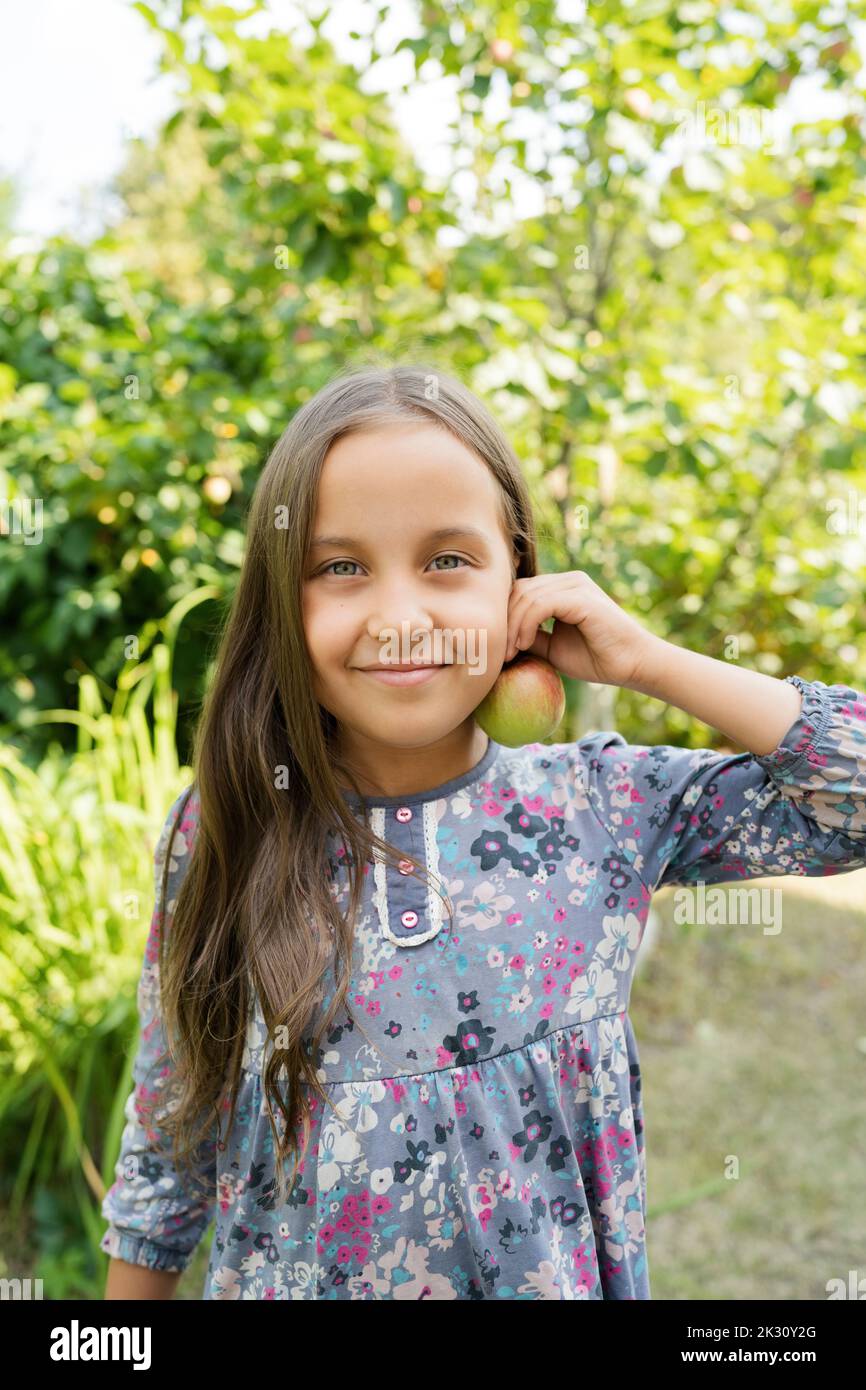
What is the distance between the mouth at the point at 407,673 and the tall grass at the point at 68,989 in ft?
5.60

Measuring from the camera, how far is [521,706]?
129 cm

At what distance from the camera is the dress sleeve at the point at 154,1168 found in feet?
4.70

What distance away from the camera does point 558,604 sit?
4.28ft

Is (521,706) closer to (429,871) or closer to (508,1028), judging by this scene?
(429,871)

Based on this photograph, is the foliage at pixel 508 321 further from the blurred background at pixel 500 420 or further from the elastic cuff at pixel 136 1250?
the elastic cuff at pixel 136 1250

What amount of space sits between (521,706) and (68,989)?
6.36 ft

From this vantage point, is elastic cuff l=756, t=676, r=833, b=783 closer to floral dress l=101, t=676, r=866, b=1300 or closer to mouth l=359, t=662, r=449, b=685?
floral dress l=101, t=676, r=866, b=1300

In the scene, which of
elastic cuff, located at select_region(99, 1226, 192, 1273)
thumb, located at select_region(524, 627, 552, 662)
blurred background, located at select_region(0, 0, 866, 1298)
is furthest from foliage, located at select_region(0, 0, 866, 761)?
elastic cuff, located at select_region(99, 1226, 192, 1273)

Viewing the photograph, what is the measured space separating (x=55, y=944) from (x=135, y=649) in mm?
882

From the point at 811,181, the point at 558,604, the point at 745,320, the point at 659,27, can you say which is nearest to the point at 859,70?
the point at 811,181

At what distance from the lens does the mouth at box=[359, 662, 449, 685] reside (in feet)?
3.96

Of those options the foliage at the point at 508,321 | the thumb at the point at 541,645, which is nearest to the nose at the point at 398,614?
the thumb at the point at 541,645
